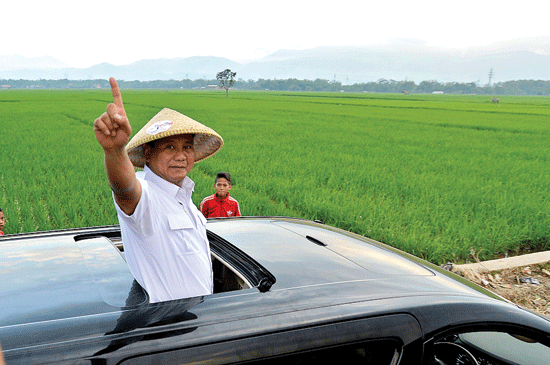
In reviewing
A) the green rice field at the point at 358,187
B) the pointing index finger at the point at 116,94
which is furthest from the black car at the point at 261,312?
the green rice field at the point at 358,187

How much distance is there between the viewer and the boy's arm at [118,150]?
142 centimetres

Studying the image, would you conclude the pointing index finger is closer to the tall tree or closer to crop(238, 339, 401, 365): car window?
crop(238, 339, 401, 365): car window

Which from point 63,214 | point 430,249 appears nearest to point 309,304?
point 430,249

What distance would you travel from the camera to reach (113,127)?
1.44m

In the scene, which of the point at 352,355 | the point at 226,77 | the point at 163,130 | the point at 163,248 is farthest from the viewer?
the point at 226,77

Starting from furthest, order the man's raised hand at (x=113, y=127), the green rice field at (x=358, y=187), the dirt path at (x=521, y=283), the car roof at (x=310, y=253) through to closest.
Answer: the green rice field at (x=358, y=187)
the dirt path at (x=521, y=283)
the car roof at (x=310, y=253)
the man's raised hand at (x=113, y=127)

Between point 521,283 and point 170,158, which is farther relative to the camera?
point 521,283

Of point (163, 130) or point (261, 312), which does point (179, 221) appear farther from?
point (261, 312)

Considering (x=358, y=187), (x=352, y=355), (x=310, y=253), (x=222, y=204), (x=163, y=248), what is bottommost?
(x=358, y=187)

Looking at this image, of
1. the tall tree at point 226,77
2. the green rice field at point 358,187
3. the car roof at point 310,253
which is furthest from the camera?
the tall tree at point 226,77

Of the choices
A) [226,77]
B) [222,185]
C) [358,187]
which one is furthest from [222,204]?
[226,77]

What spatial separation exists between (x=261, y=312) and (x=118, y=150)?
0.69 meters

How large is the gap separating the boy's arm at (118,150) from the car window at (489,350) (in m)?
1.49

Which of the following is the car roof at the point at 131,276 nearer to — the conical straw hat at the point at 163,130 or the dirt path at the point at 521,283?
the conical straw hat at the point at 163,130
